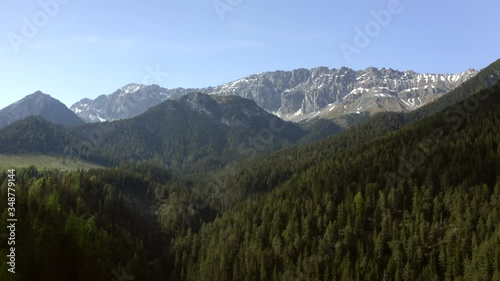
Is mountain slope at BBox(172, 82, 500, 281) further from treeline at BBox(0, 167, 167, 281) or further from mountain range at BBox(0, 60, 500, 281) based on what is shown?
treeline at BBox(0, 167, 167, 281)

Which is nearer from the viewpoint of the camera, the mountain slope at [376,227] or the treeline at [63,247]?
the treeline at [63,247]

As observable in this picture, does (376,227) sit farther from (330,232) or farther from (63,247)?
(63,247)

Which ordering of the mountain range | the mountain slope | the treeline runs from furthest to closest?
the mountain slope → the mountain range → the treeline

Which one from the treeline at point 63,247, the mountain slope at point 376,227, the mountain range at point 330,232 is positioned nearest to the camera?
the treeline at point 63,247

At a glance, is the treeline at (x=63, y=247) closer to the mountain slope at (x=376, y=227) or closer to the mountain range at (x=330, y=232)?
the mountain range at (x=330, y=232)

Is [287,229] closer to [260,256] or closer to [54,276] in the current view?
[260,256]

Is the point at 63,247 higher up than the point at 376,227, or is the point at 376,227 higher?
the point at 63,247

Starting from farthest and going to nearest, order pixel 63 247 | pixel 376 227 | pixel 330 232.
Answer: pixel 330 232 → pixel 376 227 → pixel 63 247

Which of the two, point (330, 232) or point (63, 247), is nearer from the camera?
point (63, 247)

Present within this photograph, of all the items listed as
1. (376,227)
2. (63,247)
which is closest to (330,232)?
(376,227)

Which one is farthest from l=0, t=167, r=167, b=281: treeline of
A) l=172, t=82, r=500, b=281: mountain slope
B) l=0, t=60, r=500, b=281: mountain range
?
l=172, t=82, r=500, b=281: mountain slope

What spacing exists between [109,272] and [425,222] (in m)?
108

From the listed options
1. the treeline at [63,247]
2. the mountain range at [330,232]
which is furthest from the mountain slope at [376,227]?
the treeline at [63,247]

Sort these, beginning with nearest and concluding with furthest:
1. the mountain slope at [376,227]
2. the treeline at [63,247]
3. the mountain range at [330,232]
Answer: the treeline at [63,247]
the mountain range at [330,232]
the mountain slope at [376,227]
